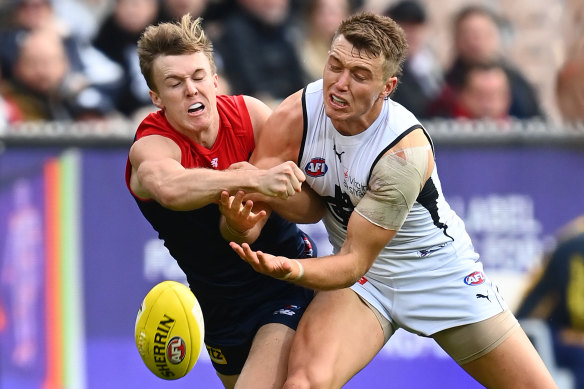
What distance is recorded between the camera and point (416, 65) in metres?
9.88

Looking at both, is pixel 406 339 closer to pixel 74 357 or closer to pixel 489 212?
pixel 489 212

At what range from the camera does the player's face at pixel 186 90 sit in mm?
6094

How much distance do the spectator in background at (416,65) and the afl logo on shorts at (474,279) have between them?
3.27 metres

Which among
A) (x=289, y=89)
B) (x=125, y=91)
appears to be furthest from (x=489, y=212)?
(x=125, y=91)

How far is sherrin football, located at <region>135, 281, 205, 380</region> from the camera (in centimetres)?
630

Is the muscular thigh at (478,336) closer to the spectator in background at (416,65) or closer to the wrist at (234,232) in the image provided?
the wrist at (234,232)

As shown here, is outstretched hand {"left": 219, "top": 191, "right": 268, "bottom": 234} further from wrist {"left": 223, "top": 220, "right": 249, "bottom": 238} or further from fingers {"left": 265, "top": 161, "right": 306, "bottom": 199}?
fingers {"left": 265, "top": 161, "right": 306, "bottom": 199}

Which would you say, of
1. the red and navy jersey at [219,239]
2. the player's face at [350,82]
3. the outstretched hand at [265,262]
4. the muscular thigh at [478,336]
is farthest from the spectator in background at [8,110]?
the muscular thigh at [478,336]

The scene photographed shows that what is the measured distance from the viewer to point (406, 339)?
8922mm

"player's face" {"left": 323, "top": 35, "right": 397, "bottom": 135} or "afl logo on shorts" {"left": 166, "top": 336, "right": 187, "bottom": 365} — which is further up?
"player's face" {"left": 323, "top": 35, "right": 397, "bottom": 135}

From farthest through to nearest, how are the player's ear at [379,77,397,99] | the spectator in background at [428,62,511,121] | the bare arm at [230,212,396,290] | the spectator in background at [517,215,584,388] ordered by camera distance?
the spectator in background at [428,62,511,121], the spectator in background at [517,215,584,388], the player's ear at [379,77,397,99], the bare arm at [230,212,396,290]

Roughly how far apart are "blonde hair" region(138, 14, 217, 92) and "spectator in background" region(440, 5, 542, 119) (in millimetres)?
3838

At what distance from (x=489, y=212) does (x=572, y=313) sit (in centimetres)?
107

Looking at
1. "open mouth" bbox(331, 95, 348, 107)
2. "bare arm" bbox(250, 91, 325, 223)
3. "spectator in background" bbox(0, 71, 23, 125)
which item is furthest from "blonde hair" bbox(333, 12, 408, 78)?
"spectator in background" bbox(0, 71, 23, 125)
